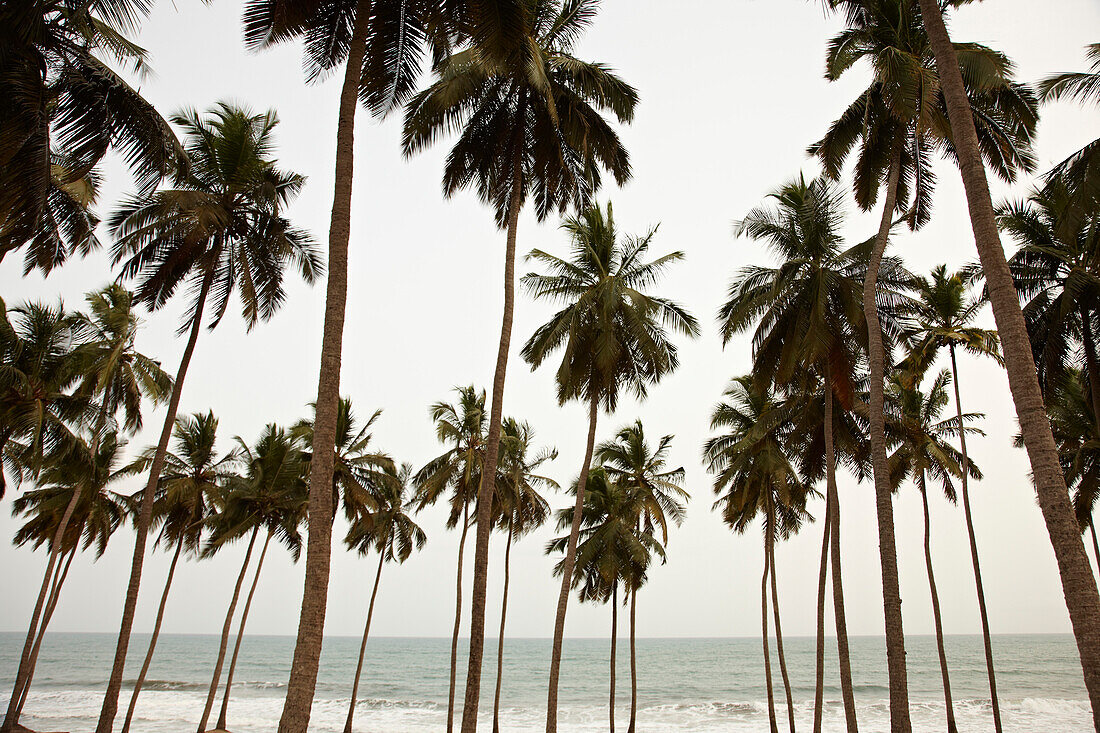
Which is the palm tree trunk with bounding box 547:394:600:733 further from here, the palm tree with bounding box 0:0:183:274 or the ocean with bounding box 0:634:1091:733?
the ocean with bounding box 0:634:1091:733

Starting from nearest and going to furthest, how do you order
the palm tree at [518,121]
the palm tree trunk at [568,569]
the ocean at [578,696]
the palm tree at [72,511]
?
1. the palm tree at [518,121]
2. the palm tree trunk at [568,569]
3. the palm tree at [72,511]
4. the ocean at [578,696]

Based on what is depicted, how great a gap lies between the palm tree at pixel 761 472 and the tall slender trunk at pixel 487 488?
9616mm

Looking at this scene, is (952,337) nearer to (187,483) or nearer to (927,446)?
(927,446)

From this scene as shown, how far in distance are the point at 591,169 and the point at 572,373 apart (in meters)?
5.17

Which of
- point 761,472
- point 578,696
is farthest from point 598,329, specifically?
point 578,696

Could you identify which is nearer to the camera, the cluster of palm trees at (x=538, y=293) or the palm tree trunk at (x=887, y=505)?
the cluster of palm trees at (x=538, y=293)

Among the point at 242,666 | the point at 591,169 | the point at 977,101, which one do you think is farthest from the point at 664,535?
the point at 242,666

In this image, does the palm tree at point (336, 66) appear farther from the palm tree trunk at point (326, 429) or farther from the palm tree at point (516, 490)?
the palm tree at point (516, 490)

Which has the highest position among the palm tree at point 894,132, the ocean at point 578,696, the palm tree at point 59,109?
the palm tree at point 894,132

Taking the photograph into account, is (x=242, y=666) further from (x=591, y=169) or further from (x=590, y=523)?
(x=591, y=169)

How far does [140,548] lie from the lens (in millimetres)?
12562

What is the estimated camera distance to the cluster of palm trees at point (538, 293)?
8.32m

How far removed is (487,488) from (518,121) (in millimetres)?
7373

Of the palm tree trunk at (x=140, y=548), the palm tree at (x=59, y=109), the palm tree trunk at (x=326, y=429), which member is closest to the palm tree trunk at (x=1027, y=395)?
the palm tree trunk at (x=326, y=429)
